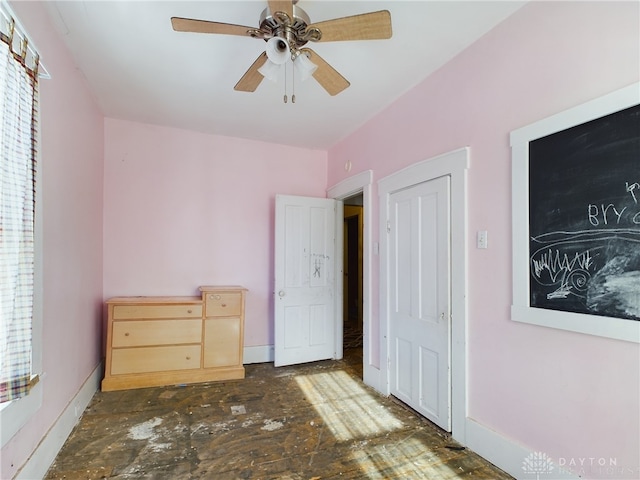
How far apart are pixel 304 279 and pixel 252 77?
251 centimetres

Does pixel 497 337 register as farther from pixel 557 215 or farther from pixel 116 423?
pixel 116 423

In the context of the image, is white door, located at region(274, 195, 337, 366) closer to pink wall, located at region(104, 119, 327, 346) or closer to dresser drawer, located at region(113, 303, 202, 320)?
pink wall, located at region(104, 119, 327, 346)

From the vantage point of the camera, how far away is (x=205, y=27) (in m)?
1.67

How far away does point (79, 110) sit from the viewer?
2734 mm

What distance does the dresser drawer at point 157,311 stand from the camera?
329 centimetres

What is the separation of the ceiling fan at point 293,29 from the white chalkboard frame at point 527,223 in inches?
39.0

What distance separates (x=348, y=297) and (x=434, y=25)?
5.28m

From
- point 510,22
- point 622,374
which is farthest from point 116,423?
point 510,22

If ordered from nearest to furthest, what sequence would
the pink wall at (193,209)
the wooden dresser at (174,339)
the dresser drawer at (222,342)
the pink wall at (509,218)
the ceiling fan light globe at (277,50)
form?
the pink wall at (509,218)
the ceiling fan light globe at (277,50)
the wooden dresser at (174,339)
the dresser drawer at (222,342)
the pink wall at (193,209)

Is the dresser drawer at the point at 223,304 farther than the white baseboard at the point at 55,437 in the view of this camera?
Yes

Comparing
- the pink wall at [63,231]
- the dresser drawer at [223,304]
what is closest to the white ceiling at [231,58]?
the pink wall at [63,231]

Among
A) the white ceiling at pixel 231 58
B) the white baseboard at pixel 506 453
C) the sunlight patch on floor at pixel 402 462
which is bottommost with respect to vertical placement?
the sunlight patch on floor at pixel 402 462

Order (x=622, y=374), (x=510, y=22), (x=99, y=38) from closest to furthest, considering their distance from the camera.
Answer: (x=622, y=374), (x=510, y=22), (x=99, y=38)

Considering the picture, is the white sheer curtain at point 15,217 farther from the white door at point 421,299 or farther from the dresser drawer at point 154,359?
the white door at point 421,299
